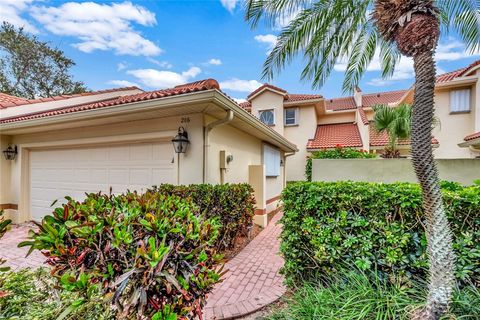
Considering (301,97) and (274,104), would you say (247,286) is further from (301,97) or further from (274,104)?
(301,97)

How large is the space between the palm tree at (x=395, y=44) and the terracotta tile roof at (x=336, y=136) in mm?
10289

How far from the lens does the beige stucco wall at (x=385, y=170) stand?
6.44 meters

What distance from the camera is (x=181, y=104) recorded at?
16.3ft

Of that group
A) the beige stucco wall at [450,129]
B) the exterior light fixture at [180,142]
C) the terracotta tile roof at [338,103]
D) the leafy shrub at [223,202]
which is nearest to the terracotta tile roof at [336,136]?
the terracotta tile roof at [338,103]

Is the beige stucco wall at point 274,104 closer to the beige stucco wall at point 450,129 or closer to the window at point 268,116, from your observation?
the window at point 268,116

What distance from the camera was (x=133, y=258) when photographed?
1819 millimetres

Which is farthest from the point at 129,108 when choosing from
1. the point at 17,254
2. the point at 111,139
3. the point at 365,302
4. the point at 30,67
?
the point at 30,67

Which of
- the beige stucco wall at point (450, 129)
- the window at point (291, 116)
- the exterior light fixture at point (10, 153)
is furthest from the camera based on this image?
the window at point (291, 116)

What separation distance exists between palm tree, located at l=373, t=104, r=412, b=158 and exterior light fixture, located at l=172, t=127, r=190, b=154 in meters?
7.55

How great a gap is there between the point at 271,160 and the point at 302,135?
6.84 m

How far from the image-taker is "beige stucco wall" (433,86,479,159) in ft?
45.5

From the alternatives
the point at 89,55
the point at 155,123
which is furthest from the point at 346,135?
the point at 89,55

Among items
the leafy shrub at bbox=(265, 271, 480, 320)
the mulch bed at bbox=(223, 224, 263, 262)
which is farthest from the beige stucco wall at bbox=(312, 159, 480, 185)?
the leafy shrub at bbox=(265, 271, 480, 320)

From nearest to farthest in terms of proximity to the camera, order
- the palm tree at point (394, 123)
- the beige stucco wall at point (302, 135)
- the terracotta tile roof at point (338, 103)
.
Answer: the palm tree at point (394, 123) < the beige stucco wall at point (302, 135) < the terracotta tile roof at point (338, 103)
